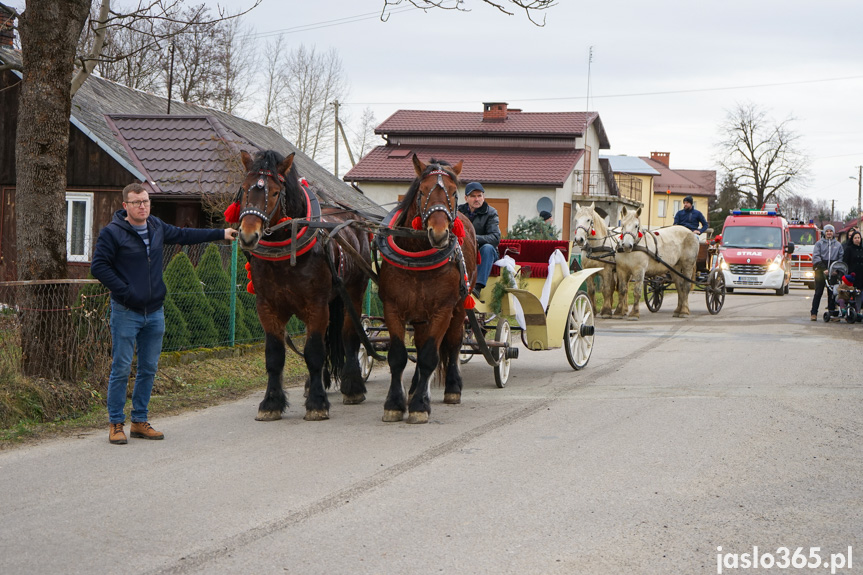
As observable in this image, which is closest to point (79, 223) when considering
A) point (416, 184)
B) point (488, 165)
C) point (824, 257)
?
point (416, 184)

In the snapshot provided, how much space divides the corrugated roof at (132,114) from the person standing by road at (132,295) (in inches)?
198

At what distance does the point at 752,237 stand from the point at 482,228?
72.3 feet

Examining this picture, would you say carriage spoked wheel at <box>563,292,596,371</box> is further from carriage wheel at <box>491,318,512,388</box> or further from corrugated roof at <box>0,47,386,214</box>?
corrugated roof at <box>0,47,386,214</box>

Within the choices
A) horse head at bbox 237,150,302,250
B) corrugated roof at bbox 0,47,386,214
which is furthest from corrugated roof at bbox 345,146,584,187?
horse head at bbox 237,150,302,250

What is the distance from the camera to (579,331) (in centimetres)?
1124

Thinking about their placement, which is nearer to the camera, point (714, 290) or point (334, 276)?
point (334, 276)

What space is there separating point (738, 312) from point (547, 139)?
24.5 m

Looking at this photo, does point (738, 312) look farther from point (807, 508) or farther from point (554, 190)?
point (554, 190)

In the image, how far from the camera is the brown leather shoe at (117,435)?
678 cm

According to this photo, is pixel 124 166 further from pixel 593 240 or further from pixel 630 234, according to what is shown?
pixel 630 234

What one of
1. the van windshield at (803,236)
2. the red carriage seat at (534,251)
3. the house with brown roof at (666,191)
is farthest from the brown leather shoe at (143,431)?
the house with brown roof at (666,191)

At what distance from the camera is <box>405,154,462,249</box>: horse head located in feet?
23.6

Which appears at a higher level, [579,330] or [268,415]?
[579,330]

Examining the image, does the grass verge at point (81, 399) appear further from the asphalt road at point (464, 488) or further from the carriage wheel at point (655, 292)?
the carriage wheel at point (655, 292)
